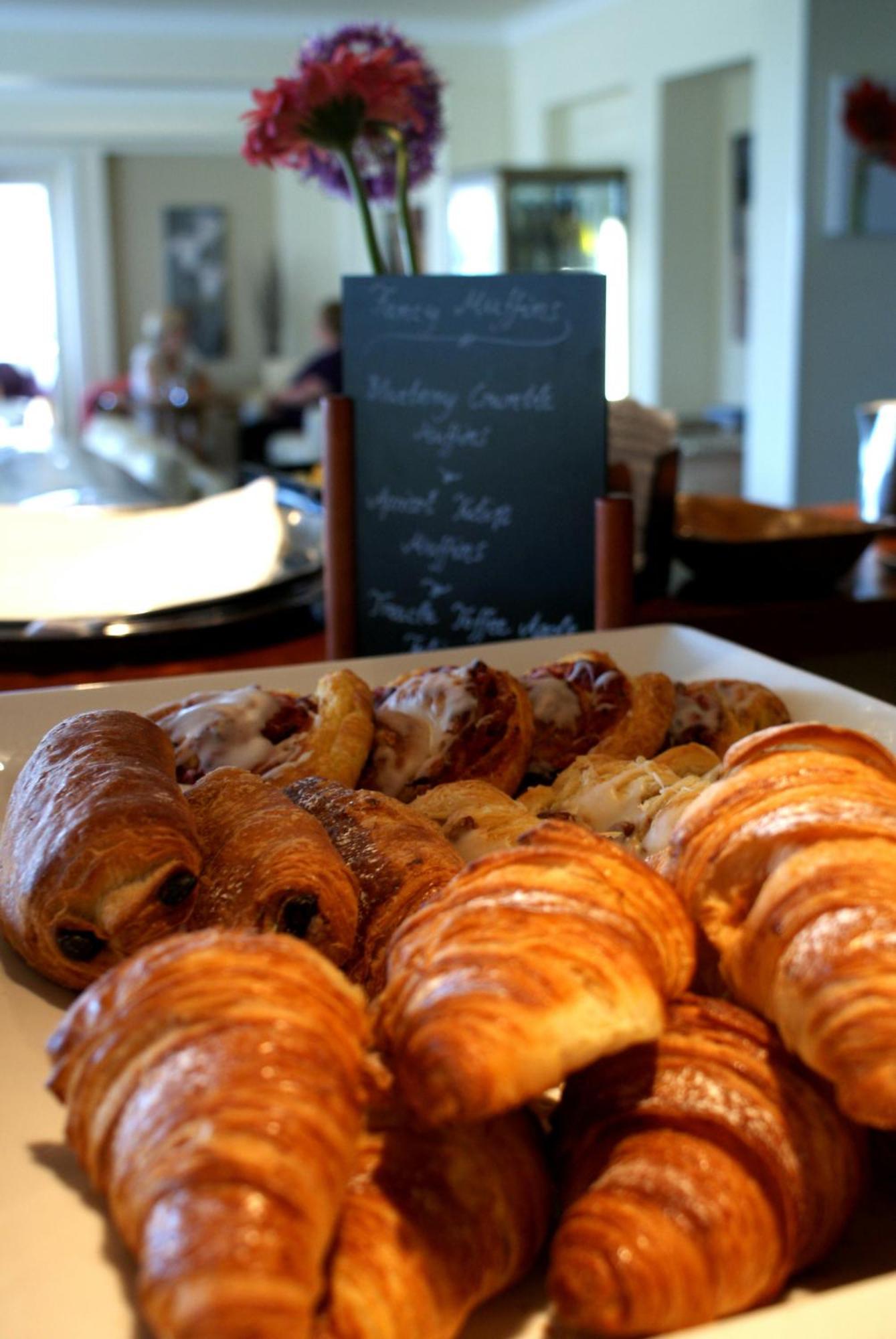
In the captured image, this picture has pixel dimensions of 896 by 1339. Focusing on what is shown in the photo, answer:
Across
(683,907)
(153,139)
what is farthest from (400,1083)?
(153,139)

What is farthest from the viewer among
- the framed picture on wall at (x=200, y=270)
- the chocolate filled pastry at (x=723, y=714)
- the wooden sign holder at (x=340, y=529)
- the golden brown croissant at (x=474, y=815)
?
the framed picture on wall at (x=200, y=270)

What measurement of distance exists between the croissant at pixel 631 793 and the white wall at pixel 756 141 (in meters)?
5.74

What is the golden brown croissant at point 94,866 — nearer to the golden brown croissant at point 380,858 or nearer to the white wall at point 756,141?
the golden brown croissant at point 380,858

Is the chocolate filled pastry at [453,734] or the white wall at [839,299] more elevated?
the white wall at [839,299]

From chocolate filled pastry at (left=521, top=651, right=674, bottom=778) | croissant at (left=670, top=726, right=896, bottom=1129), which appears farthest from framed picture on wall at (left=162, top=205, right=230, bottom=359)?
croissant at (left=670, top=726, right=896, bottom=1129)

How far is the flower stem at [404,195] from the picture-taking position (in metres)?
1.70

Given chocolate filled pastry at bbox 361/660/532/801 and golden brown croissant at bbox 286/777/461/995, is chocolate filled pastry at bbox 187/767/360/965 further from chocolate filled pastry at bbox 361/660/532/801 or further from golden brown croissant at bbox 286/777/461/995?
chocolate filled pastry at bbox 361/660/532/801

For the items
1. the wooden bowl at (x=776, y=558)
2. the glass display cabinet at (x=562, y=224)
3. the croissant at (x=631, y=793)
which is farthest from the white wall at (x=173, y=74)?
the croissant at (x=631, y=793)

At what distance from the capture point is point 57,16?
8.77 meters

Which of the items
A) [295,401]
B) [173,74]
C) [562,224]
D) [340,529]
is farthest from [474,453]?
[173,74]

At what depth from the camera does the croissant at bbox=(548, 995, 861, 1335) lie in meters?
0.45

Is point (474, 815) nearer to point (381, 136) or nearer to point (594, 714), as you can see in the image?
point (594, 714)

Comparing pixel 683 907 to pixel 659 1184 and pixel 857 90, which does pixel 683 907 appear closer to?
pixel 659 1184

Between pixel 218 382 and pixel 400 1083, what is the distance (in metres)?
12.8
